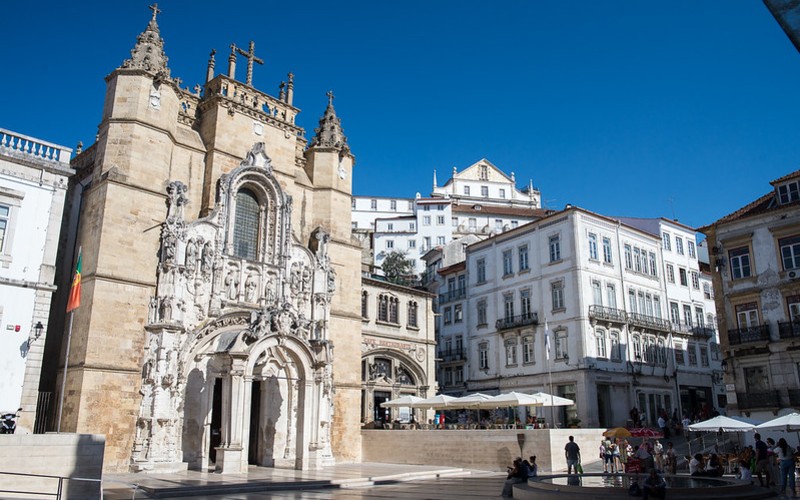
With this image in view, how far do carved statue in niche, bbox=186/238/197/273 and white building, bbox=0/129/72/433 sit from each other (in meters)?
4.59

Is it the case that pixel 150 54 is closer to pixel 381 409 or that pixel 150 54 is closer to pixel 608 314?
pixel 381 409

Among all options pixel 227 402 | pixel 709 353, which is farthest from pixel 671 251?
pixel 227 402

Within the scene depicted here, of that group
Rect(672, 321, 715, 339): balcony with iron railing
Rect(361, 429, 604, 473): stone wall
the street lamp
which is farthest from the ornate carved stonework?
Rect(672, 321, 715, 339): balcony with iron railing

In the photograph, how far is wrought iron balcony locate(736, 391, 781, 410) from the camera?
Result: 30375 mm

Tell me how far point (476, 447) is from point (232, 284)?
12.4 metres

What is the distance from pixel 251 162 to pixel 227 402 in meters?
10.5

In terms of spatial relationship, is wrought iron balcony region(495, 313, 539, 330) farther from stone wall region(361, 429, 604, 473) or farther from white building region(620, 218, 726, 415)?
stone wall region(361, 429, 604, 473)

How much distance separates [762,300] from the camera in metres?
32.1

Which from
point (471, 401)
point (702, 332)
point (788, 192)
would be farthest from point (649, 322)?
point (471, 401)

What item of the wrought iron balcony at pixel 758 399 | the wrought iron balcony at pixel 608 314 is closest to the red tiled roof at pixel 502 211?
the wrought iron balcony at pixel 608 314

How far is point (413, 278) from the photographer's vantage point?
214ft

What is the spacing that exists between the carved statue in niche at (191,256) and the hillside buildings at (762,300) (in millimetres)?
26137

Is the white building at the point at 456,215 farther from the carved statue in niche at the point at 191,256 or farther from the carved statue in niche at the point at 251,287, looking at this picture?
the carved statue in niche at the point at 191,256

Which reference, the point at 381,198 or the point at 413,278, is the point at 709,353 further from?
the point at 381,198
